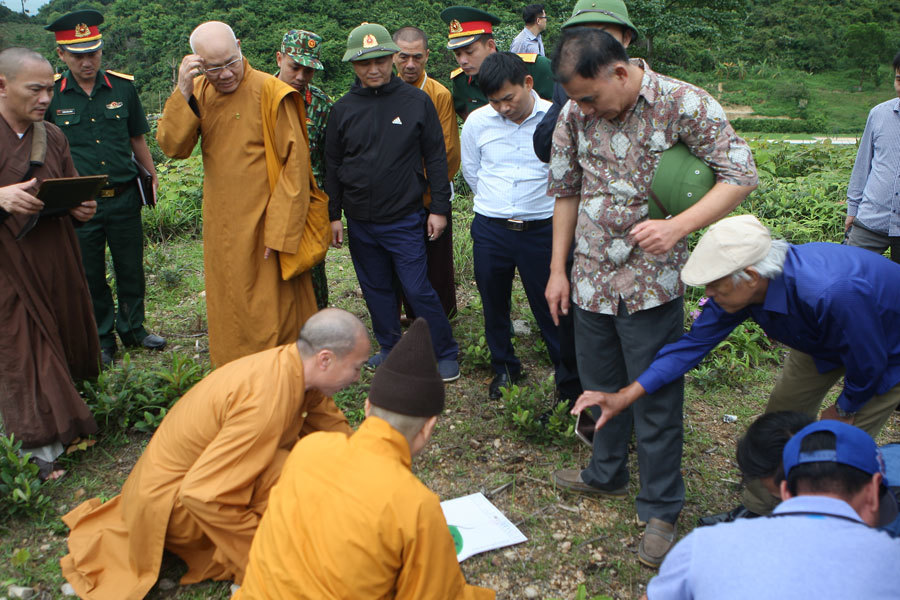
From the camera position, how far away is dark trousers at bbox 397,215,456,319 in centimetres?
481

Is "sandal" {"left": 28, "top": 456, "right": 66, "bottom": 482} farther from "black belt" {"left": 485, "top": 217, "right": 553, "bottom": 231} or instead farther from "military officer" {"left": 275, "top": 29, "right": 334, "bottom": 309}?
"black belt" {"left": 485, "top": 217, "right": 553, "bottom": 231}

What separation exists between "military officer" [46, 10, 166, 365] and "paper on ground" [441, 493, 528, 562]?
269 centimetres

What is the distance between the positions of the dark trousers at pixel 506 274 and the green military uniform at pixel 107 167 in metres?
2.35

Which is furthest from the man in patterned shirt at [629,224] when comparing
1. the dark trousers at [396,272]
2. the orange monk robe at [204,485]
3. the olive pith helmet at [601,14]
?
the dark trousers at [396,272]

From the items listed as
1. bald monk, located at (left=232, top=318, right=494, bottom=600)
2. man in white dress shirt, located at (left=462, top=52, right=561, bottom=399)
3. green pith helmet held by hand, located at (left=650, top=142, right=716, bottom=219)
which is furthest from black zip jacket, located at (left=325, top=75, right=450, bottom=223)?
bald monk, located at (left=232, top=318, right=494, bottom=600)

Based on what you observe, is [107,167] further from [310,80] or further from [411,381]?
[411,381]

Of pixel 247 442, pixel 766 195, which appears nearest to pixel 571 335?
pixel 247 442

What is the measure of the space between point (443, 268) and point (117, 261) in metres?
2.16

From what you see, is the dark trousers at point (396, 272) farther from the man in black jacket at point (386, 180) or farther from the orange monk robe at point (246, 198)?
the orange monk robe at point (246, 198)

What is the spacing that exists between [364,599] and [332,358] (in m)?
1.00

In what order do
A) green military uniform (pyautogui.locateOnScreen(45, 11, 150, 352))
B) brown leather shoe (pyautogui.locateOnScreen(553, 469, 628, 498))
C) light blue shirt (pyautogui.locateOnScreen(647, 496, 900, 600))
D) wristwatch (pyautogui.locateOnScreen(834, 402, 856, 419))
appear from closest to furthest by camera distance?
light blue shirt (pyautogui.locateOnScreen(647, 496, 900, 600)) → wristwatch (pyautogui.locateOnScreen(834, 402, 856, 419)) → brown leather shoe (pyautogui.locateOnScreen(553, 469, 628, 498)) → green military uniform (pyautogui.locateOnScreen(45, 11, 150, 352))

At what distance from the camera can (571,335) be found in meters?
3.68

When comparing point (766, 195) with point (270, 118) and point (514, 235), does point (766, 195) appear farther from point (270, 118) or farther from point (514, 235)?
point (270, 118)

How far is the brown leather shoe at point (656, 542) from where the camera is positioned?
9.34ft
